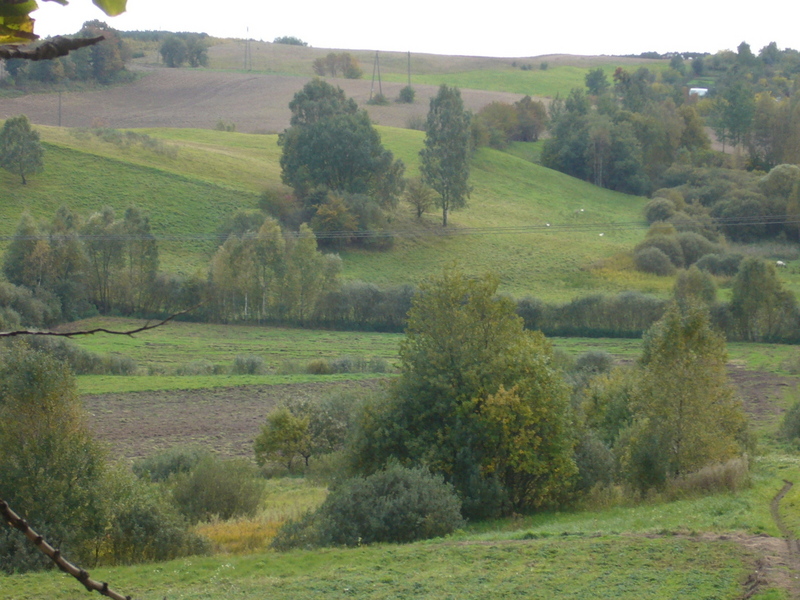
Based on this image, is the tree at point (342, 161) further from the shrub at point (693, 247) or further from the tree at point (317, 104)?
the shrub at point (693, 247)

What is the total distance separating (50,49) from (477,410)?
783 inches

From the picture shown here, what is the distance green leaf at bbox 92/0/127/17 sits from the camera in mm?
1578

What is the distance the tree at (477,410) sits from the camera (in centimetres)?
2012

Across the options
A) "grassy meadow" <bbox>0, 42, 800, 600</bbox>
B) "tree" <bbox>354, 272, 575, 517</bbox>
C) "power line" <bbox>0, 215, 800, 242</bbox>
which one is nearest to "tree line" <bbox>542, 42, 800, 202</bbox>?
"grassy meadow" <bbox>0, 42, 800, 600</bbox>

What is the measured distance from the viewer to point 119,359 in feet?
143

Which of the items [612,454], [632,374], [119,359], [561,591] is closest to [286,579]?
[561,591]

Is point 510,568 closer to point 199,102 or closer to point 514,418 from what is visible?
point 514,418

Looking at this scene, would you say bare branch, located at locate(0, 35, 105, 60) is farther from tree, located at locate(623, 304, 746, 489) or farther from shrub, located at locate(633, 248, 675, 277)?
shrub, located at locate(633, 248, 675, 277)

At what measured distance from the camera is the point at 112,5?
159 centimetres

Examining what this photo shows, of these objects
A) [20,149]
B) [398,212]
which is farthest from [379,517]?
[20,149]

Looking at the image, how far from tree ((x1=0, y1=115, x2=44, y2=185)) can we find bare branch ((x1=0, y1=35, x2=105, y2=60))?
77025 millimetres

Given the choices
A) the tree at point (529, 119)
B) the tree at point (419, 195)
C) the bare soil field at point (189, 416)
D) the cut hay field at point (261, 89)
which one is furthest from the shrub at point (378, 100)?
the bare soil field at point (189, 416)

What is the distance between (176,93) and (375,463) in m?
103

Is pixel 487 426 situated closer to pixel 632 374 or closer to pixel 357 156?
pixel 632 374
